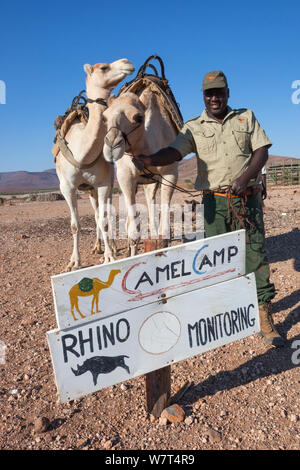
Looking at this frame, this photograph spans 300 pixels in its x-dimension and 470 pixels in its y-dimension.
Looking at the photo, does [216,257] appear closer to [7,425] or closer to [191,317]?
[191,317]

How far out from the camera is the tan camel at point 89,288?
6.49 ft

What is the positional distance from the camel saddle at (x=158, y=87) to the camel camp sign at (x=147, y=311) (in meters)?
2.77

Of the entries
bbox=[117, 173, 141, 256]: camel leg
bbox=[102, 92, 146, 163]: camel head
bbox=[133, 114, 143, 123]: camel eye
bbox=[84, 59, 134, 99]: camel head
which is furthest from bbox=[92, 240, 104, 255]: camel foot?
bbox=[133, 114, 143, 123]: camel eye

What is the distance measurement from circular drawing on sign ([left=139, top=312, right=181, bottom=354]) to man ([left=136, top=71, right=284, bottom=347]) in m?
1.08

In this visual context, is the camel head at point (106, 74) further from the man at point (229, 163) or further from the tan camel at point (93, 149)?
the man at point (229, 163)

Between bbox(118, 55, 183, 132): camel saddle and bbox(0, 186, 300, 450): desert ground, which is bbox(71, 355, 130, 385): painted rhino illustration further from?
bbox(118, 55, 183, 132): camel saddle

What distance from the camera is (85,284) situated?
199cm

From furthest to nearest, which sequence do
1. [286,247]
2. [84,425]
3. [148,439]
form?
[286,247]
[84,425]
[148,439]

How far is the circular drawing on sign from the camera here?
2.20m

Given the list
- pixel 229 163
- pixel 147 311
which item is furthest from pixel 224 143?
pixel 147 311

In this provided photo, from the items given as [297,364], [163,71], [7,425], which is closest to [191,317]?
[297,364]

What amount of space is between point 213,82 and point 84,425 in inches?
105

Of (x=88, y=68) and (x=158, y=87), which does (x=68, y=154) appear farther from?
(x=158, y=87)

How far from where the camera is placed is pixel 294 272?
485 centimetres
